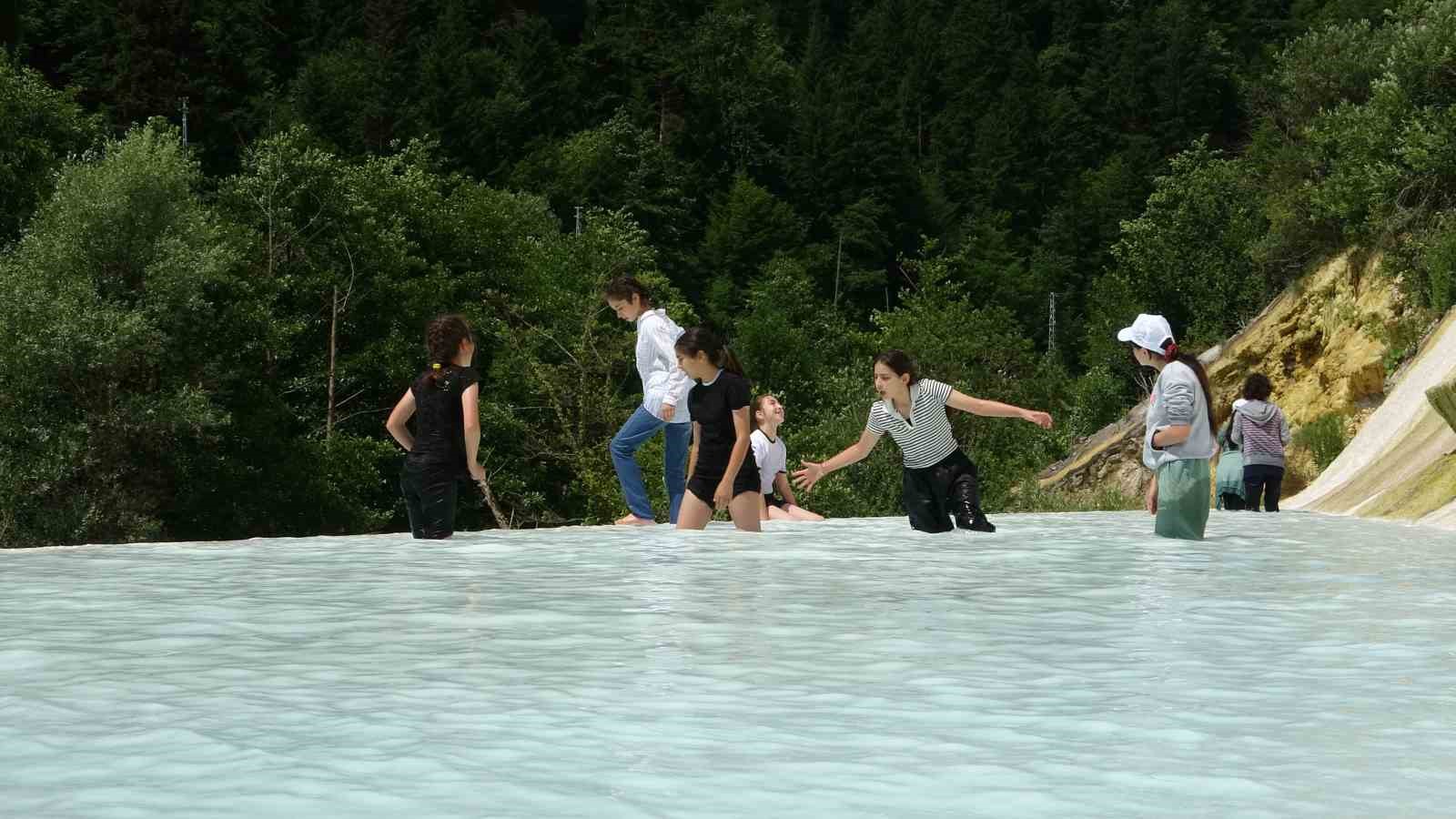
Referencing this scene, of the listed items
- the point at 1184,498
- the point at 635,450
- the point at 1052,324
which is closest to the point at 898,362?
the point at 635,450

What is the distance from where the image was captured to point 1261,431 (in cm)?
1834

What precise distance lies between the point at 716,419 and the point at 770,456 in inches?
101

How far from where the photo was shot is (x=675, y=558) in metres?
11.4

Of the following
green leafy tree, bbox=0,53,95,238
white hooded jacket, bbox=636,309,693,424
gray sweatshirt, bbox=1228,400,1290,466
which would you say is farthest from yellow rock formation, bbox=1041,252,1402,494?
green leafy tree, bbox=0,53,95,238

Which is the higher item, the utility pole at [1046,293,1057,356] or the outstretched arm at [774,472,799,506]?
the utility pole at [1046,293,1057,356]

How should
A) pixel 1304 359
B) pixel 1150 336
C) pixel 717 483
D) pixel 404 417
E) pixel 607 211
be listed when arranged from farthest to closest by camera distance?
pixel 607 211
pixel 1304 359
pixel 717 483
pixel 1150 336
pixel 404 417

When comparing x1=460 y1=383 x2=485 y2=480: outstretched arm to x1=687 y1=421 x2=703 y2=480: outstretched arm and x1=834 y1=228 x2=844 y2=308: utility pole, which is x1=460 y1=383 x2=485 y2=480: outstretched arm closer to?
x1=687 y1=421 x2=703 y2=480: outstretched arm

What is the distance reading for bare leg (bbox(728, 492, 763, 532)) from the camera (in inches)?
528

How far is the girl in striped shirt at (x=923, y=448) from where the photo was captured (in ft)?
43.1

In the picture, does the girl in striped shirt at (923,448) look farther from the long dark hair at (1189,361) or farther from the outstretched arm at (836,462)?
the long dark hair at (1189,361)

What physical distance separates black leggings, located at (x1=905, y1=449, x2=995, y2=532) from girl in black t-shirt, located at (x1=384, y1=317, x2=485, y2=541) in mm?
3595

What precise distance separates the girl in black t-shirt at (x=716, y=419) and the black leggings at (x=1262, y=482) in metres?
7.41

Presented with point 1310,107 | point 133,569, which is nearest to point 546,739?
point 133,569

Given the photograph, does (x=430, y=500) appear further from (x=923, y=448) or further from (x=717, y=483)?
(x=923, y=448)
